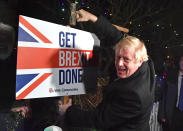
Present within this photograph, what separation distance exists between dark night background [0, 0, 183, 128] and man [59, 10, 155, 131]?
115 centimetres

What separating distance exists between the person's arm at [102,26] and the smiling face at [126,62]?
0.94 feet

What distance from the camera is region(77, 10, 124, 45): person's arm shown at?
1514 millimetres

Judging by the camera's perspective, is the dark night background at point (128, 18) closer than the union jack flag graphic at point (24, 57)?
No

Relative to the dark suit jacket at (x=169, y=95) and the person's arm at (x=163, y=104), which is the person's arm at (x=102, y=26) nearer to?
the dark suit jacket at (x=169, y=95)

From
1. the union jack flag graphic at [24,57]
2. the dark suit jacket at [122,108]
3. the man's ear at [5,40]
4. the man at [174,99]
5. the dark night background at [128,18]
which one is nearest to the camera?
the union jack flag graphic at [24,57]

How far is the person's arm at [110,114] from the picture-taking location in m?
1.34

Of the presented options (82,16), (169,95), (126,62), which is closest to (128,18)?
(169,95)

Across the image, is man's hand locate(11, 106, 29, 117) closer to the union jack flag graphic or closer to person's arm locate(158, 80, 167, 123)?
the union jack flag graphic

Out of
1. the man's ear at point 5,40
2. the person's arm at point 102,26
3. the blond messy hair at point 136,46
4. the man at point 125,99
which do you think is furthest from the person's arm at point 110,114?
the man's ear at point 5,40

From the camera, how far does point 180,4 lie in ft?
17.3

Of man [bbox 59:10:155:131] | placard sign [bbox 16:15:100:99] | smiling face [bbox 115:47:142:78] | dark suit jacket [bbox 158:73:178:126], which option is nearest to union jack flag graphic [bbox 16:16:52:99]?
placard sign [bbox 16:15:100:99]

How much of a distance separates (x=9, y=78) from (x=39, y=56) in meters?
1.25

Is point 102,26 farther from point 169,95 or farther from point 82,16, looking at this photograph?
point 169,95

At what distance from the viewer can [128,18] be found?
439cm
